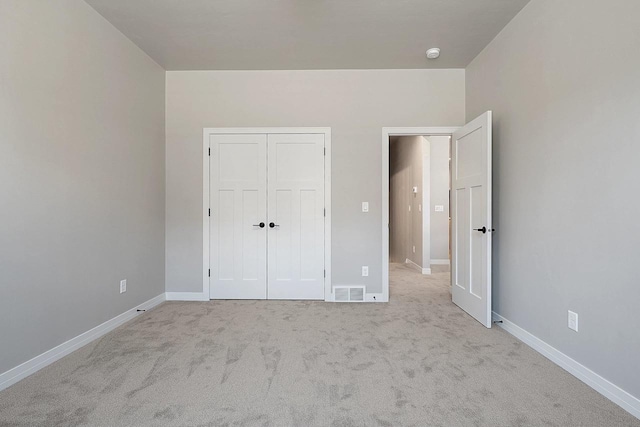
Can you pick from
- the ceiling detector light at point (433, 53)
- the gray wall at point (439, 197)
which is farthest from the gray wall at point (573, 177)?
the gray wall at point (439, 197)

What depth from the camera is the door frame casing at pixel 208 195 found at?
3.46 metres

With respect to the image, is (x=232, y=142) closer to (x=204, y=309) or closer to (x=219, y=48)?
(x=219, y=48)

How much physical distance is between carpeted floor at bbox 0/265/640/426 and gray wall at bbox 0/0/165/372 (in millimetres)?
380

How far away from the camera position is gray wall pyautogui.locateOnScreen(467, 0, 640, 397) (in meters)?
1.62

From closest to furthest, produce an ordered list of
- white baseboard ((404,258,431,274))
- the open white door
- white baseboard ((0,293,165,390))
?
white baseboard ((0,293,165,390))
the open white door
white baseboard ((404,258,431,274))

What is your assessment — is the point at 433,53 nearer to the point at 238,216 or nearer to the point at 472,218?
the point at 472,218

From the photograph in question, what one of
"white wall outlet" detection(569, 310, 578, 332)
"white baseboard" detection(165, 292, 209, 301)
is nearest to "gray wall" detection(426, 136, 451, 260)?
"white wall outlet" detection(569, 310, 578, 332)

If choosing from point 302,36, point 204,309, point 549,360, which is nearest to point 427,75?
point 302,36

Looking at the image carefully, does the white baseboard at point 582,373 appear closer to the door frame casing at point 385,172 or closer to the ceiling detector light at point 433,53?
the door frame casing at point 385,172

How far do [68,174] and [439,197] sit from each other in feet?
19.0

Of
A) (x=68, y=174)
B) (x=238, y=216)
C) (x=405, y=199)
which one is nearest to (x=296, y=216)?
(x=238, y=216)

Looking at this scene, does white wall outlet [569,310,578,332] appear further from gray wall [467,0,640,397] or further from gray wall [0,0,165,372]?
gray wall [0,0,165,372]

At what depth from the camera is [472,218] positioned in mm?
2908

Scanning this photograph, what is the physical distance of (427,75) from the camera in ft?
11.3
